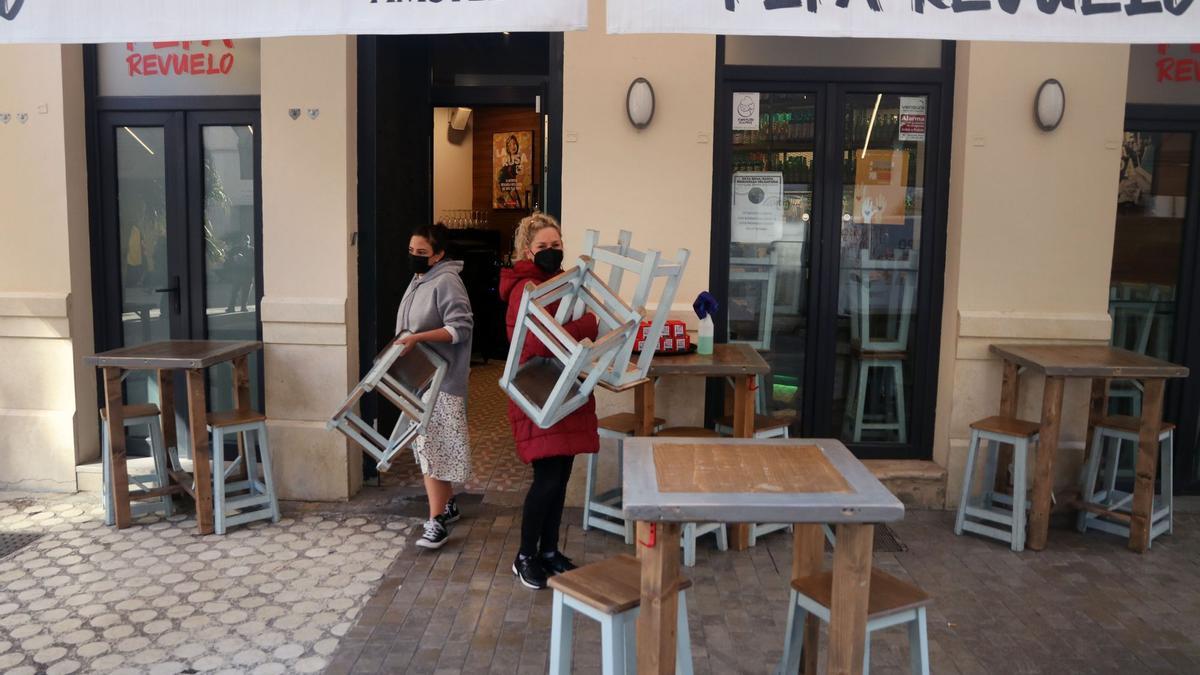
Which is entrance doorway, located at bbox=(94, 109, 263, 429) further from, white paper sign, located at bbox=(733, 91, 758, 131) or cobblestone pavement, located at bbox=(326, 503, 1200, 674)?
white paper sign, located at bbox=(733, 91, 758, 131)

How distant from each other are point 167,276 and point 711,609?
13.1ft

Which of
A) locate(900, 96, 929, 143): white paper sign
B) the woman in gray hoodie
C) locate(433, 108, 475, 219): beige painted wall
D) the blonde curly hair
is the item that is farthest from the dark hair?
locate(433, 108, 475, 219): beige painted wall

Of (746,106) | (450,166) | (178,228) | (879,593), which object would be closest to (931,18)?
(879,593)

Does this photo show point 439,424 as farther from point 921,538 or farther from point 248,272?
point 921,538

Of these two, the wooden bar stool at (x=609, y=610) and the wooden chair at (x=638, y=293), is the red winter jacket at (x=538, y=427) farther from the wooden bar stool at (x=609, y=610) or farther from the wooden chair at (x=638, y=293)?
the wooden bar stool at (x=609, y=610)

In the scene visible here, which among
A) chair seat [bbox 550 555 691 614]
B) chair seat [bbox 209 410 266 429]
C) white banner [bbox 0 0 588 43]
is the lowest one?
chair seat [bbox 550 555 691 614]

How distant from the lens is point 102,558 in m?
4.73

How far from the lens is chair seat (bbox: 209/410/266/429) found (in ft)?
16.7

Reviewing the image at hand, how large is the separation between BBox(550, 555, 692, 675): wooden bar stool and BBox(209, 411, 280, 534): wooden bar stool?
108 inches

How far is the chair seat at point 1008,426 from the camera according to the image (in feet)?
16.5

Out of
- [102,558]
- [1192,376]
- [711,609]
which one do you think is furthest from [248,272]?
[1192,376]

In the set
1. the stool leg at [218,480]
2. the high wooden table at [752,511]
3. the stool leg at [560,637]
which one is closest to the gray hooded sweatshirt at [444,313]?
the stool leg at [218,480]

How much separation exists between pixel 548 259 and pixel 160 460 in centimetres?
275

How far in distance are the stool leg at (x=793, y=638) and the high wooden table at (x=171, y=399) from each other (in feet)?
10.7
